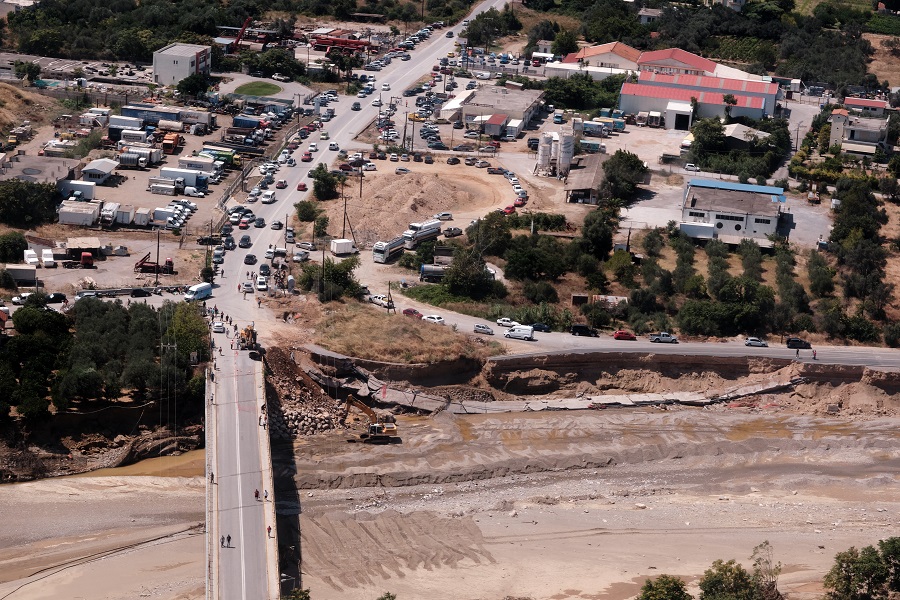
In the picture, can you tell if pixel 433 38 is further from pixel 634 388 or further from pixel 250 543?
pixel 250 543

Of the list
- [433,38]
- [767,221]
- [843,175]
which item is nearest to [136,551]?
[767,221]

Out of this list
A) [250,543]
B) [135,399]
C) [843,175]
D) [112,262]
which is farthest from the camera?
[843,175]

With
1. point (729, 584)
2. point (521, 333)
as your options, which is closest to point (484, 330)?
point (521, 333)

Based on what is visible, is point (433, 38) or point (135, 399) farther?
point (433, 38)

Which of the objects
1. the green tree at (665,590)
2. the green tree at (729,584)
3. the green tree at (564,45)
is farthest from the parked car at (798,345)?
the green tree at (564,45)

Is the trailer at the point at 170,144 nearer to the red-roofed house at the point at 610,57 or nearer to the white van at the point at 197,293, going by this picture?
the white van at the point at 197,293

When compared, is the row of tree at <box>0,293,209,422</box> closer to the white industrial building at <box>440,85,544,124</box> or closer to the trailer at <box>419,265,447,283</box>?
the trailer at <box>419,265,447,283</box>
